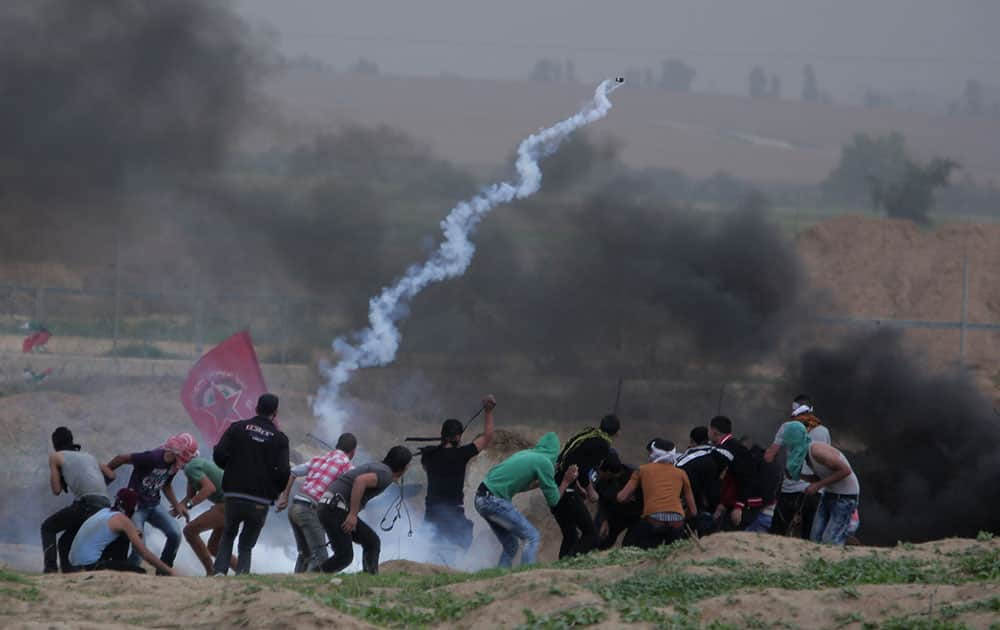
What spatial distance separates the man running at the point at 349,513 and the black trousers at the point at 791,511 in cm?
344

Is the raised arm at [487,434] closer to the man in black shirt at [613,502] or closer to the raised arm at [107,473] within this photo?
the man in black shirt at [613,502]

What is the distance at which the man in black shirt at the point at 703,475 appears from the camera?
1147cm

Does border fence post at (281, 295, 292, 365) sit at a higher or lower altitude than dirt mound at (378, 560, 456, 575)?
higher

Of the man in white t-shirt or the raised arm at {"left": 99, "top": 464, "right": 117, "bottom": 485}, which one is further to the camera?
the man in white t-shirt

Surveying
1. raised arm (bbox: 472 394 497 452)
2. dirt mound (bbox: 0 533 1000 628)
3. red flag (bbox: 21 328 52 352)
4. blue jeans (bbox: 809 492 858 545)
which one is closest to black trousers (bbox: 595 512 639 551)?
raised arm (bbox: 472 394 497 452)

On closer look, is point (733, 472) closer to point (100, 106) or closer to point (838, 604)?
point (838, 604)

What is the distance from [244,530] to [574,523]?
2.77 meters

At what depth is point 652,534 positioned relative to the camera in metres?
11.0

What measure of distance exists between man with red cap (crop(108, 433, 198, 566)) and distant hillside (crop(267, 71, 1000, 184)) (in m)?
38.9

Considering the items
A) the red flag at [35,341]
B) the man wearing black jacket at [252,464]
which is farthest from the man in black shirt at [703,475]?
the red flag at [35,341]

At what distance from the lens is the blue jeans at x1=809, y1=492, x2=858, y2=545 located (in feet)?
36.7

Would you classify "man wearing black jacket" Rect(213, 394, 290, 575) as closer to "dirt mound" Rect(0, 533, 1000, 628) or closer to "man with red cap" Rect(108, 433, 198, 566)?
"man with red cap" Rect(108, 433, 198, 566)

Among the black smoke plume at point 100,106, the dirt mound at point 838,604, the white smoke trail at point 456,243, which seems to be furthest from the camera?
the black smoke plume at point 100,106

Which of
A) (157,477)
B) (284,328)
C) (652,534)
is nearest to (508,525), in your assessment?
(652,534)
